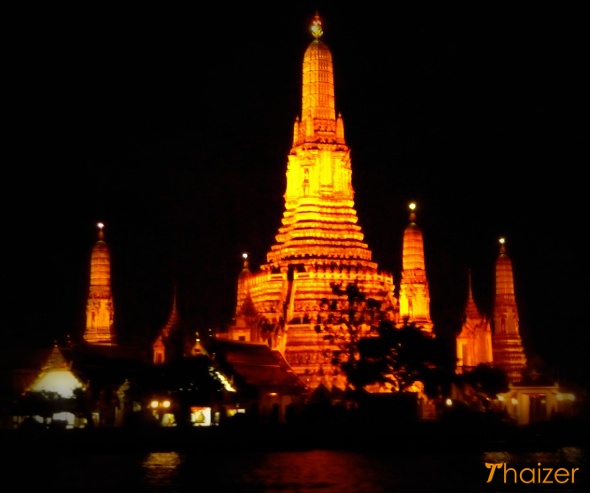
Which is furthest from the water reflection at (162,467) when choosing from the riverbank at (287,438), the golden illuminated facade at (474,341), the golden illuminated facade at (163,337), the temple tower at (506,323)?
the temple tower at (506,323)

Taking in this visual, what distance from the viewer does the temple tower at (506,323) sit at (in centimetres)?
7744

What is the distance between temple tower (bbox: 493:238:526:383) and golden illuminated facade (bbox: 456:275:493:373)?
713 millimetres

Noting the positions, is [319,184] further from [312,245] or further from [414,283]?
[414,283]

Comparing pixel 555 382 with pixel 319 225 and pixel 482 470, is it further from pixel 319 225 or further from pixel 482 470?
pixel 482 470

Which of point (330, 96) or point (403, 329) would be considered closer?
point (403, 329)

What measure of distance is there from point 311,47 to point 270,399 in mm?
16704

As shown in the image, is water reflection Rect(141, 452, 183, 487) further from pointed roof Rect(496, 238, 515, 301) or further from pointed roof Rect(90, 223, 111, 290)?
pointed roof Rect(496, 238, 515, 301)

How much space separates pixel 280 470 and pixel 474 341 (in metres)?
32.5

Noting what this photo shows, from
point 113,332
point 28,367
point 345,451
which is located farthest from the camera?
point 113,332

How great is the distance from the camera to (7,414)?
63.8 m

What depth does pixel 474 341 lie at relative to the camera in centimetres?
7662

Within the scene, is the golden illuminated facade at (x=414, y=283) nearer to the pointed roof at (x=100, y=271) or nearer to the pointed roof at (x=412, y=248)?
the pointed roof at (x=412, y=248)

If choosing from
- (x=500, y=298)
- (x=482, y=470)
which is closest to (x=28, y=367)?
(x=500, y=298)

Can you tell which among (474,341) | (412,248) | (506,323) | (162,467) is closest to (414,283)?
(412,248)
